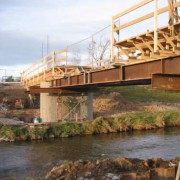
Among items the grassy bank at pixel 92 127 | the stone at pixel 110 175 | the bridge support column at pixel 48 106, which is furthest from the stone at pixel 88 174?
the bridge support column at pixel 48 106

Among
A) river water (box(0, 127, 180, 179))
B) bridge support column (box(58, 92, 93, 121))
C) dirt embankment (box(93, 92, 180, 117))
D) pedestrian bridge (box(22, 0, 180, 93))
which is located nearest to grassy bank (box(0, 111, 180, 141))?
river water (box(0, 127, 180, 179))

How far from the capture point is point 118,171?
12867 mm

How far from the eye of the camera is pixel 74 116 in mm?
31547

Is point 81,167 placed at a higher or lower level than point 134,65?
lower

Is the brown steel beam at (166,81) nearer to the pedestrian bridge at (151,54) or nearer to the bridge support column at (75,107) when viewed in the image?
the pedestrian bridge at (151,54)

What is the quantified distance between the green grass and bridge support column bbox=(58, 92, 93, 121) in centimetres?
1408

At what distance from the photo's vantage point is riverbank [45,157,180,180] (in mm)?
11250

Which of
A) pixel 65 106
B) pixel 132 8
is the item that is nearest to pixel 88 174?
pixel 132 8

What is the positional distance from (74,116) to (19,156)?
1220 centimetres

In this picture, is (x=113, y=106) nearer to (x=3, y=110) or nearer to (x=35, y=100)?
(x=35, y=100)

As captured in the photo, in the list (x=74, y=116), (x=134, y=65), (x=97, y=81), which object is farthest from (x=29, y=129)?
(x=134, y=65)

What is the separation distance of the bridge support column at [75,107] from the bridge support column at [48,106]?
617 millimetres

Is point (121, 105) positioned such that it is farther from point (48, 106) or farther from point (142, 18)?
point (142, 18)

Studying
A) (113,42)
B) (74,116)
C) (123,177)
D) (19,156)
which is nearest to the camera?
(123,177)
